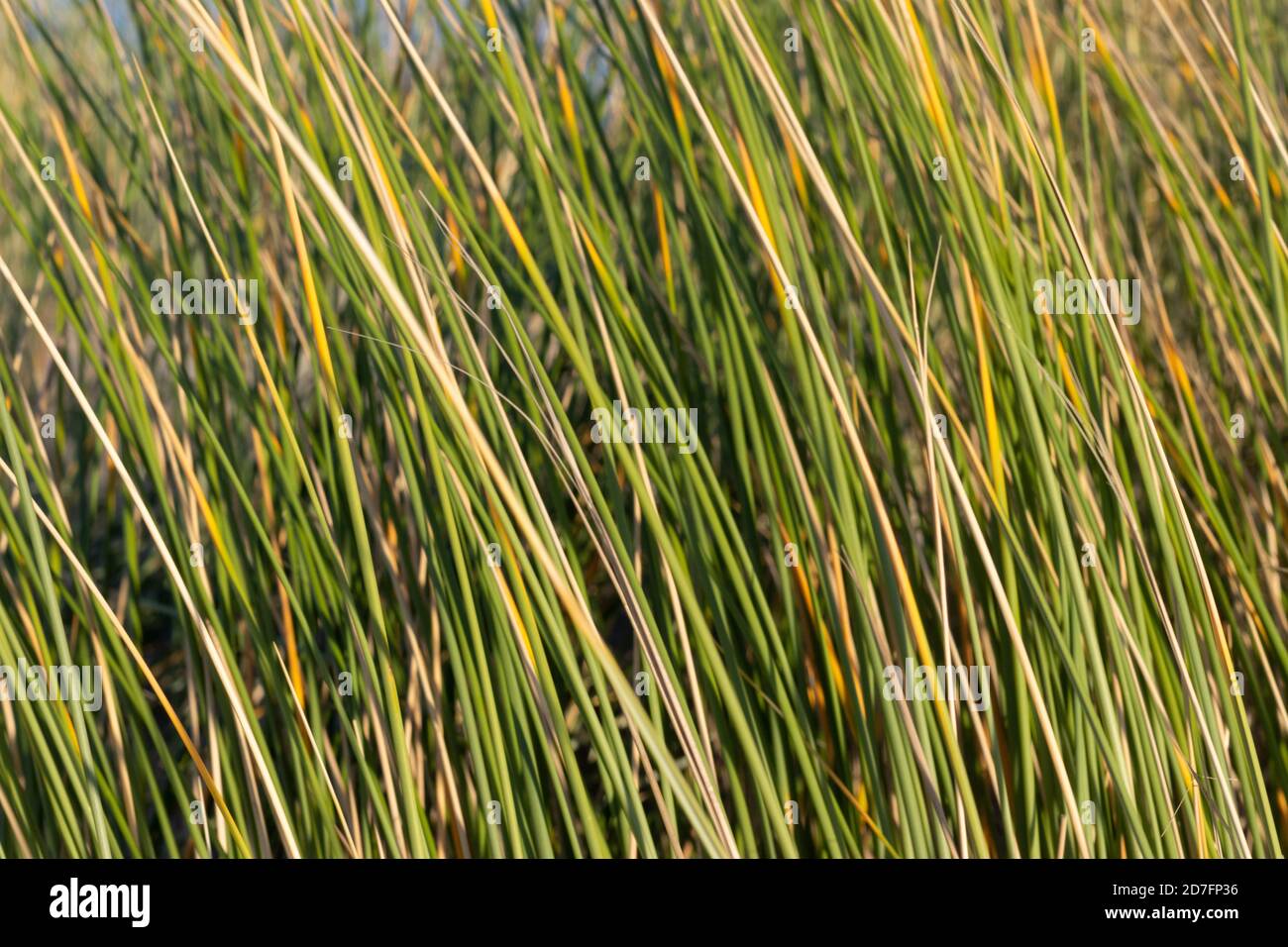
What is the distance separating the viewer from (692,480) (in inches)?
32.3

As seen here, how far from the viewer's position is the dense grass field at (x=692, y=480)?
802 millimetres

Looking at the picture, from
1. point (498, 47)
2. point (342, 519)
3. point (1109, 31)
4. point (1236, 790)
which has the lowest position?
point (1236, 790)

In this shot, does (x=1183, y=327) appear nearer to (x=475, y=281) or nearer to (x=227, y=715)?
(x=475, y=281)

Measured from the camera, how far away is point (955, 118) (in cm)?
88

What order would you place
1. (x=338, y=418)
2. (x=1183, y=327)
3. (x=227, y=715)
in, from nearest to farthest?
(x=338, y=418), (x=227, y=715), (x=1183, y=327)

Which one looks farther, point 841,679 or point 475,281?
point 475,281

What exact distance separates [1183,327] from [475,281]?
95 centimetres

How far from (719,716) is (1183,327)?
89 centimetres

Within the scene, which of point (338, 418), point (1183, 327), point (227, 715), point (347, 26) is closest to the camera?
point (338, 418)

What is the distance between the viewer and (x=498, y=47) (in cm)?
84

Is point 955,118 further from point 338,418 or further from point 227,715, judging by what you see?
point 227,715

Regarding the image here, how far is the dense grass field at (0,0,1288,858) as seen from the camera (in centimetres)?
80
